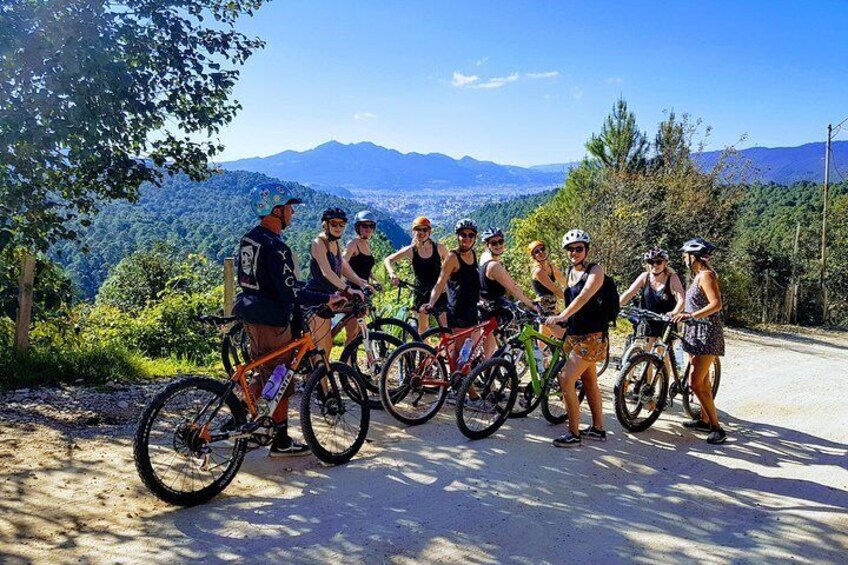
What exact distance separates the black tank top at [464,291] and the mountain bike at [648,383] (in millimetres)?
1469

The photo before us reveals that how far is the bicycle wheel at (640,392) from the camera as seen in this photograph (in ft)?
17.5

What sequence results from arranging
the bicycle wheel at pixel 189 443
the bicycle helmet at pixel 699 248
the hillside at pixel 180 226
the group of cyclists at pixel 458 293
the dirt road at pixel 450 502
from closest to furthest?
the dirt road at pixel 450 502, the bicycle wheel at pixel 189 443, the group of cyclists at pixel 458 293, the bicycle helmet at pixel 699 248, the hillside at pixel 180 226

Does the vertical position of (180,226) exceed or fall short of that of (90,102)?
it exceeds it

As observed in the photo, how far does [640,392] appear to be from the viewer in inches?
217

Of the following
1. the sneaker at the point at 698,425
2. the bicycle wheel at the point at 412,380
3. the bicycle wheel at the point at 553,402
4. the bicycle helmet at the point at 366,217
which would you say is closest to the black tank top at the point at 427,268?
the bicycle helmet at the point at 366,217

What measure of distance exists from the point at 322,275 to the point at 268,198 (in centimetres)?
174

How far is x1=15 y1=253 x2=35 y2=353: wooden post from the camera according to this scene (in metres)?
6.18

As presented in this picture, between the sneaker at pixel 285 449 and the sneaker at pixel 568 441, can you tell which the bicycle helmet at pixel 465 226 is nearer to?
the sneaker at pixel 568 441

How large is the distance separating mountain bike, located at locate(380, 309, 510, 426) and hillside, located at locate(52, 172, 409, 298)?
385 centimetres

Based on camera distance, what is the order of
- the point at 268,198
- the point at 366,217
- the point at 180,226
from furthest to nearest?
the point at 180,226 → the point at 366,217 → the point at 268,198

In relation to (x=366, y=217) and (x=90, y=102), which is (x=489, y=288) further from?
(x=90, y=102)

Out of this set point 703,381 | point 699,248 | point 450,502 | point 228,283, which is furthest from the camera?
point 228,283

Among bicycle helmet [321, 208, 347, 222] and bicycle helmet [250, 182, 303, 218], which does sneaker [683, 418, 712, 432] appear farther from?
bicycle helmet [250, 182, 303, 218]

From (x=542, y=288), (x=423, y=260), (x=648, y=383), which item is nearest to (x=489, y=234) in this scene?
(x=423, y=260)
